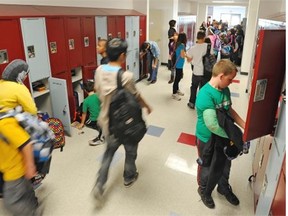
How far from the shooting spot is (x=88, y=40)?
165 inches

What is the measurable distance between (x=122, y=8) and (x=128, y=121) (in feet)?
15.7

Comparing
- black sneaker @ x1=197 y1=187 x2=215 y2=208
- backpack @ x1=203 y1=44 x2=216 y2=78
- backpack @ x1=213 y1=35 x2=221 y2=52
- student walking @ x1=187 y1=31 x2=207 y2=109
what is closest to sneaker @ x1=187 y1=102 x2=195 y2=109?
student walking @ x1=187 y1=31 x2=207 y2=109

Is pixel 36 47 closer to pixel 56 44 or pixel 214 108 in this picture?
pixel 56 44

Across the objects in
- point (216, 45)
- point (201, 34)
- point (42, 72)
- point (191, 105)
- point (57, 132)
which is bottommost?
point (191, 105)

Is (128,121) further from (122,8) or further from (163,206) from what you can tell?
(122,8)

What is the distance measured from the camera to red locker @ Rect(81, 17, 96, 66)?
4.05 m

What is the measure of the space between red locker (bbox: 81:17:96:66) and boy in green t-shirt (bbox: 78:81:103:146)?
66cm

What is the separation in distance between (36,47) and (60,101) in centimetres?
79

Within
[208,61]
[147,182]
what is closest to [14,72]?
[147,182]

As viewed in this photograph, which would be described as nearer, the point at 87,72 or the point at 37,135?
the point at 37,135

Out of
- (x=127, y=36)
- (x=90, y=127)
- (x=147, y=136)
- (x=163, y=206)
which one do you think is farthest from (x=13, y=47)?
(x=127, y=36)

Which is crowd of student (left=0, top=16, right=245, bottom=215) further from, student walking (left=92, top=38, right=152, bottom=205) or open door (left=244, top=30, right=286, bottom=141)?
open door (left=244, top=30, right=286, bottom=141)

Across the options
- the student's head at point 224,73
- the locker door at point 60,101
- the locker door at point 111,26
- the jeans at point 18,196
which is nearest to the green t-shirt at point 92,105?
the locker door at point 60,101

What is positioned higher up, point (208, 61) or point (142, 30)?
point (142, 30)
